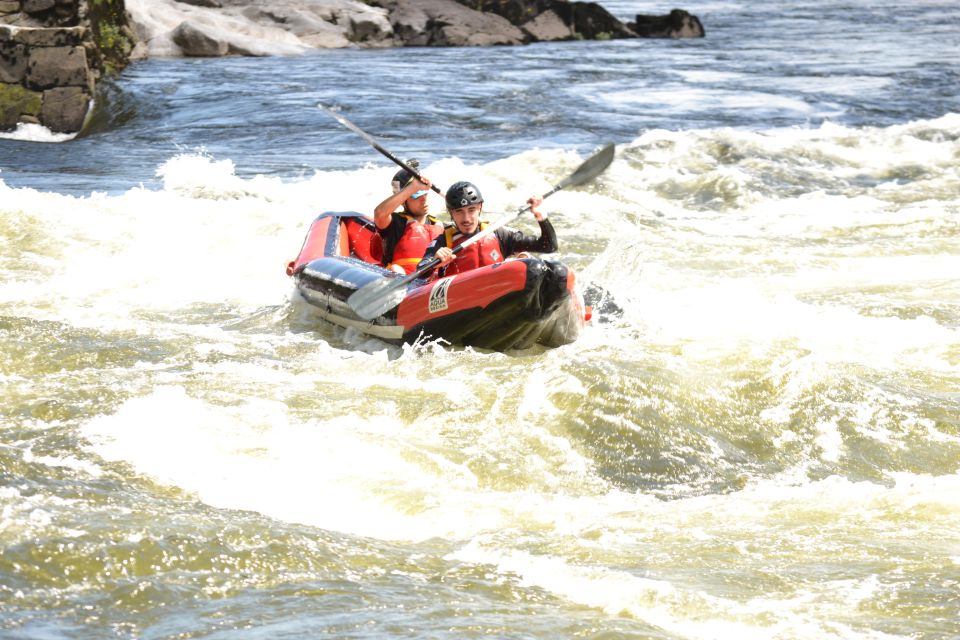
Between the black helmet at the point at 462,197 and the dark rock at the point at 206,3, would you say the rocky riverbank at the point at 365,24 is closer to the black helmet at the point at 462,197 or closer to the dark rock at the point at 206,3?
the dark rock at the point at 206,3

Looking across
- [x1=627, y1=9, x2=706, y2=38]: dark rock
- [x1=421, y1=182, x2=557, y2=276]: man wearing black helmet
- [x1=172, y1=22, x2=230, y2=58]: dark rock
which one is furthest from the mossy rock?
[x1=627, y1=9, x2=706, y2=38]: dark rock

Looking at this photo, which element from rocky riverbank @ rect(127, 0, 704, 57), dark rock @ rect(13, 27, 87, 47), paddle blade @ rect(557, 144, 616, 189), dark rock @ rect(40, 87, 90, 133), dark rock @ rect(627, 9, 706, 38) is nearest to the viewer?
paddle blade @ rect(557, 144, 616, 189)

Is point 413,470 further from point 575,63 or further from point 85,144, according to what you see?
point 575,63

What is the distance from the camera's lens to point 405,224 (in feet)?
26.9

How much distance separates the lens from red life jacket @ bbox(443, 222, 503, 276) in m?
7.28

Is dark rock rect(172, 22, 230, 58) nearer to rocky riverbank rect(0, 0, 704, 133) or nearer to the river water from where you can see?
rocky riverbank rect(0, 0, 704, 133)

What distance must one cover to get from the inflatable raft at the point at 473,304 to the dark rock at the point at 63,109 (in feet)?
30.3

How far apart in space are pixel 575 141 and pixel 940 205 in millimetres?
5258

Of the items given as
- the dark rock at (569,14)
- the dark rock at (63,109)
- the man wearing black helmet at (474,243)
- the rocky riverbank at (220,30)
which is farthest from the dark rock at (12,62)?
the dark rock at (569,14)

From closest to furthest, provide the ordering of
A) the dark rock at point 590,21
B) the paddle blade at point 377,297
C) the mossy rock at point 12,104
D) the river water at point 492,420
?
the river water at point 492,420 → the paddle blade at point 377,297 → the mossy rock at point 12,104 → the dark rock at point 590,21

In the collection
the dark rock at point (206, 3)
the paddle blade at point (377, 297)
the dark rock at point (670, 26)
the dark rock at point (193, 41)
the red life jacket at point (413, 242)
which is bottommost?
the paddle blade at point (377, 297)

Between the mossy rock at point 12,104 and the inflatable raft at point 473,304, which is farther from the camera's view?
the mossy rock at point 12,104

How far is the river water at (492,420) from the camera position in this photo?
3.82m

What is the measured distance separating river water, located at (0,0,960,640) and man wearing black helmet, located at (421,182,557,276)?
61 cm
